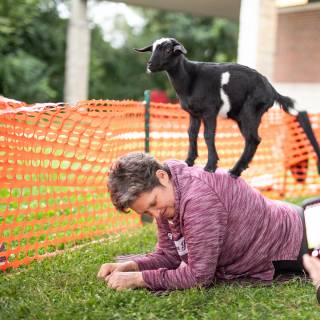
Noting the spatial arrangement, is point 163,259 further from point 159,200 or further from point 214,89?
point 214,89

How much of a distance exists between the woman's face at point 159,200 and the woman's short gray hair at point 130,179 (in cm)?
2

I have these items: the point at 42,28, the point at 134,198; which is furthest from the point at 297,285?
the point at 42,28

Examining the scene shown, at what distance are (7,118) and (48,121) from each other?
1.48ft

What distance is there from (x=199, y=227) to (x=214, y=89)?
74 centimetres

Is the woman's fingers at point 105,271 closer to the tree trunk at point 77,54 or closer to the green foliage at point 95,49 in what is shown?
the tree trunk at point 77,54

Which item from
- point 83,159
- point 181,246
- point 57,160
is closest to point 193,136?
point 181,246

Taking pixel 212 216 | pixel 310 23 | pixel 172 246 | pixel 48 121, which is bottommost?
pixel 172 246

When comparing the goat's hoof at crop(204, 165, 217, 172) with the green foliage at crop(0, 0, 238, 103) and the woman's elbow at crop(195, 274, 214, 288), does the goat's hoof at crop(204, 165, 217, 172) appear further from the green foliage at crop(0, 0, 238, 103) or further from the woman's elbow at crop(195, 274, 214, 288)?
the green foliage at crop(0, 0, 238, 103)

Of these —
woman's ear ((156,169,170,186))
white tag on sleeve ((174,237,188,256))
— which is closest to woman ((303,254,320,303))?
white tag on sleeve ((174,237,188,256))

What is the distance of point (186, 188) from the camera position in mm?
2939

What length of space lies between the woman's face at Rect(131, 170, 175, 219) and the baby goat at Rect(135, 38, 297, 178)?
32 centimetres

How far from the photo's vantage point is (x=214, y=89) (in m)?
→ 2.73

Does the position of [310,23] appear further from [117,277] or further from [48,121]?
[117,277]

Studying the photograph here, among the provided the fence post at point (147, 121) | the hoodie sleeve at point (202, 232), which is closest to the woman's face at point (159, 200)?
the hoodie sleeve at point (202, 232)
